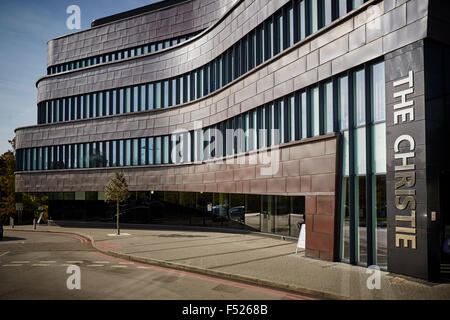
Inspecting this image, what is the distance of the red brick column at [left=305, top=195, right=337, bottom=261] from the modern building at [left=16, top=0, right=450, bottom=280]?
0.21 feet

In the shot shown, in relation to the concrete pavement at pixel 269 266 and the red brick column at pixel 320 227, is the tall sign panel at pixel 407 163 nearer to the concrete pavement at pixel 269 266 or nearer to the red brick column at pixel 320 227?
the concrete pavement at pixel 269 266

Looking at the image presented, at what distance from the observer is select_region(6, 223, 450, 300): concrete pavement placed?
1023 cm

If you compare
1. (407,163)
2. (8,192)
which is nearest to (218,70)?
(407,163)

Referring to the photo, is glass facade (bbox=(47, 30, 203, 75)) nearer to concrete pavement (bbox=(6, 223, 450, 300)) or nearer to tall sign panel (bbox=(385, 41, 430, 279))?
concrete pavement (bbox=(6, 223, 450, 300))

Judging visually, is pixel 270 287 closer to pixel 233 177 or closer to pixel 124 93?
pixel 233 177

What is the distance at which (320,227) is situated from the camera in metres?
15.1

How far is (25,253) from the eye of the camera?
59.6 ft

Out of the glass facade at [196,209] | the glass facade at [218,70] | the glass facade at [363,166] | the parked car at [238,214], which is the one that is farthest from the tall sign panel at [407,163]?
the parked car at [238,214]

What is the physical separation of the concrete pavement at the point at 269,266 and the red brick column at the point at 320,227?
449 millimetres

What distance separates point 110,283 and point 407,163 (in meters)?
9.22

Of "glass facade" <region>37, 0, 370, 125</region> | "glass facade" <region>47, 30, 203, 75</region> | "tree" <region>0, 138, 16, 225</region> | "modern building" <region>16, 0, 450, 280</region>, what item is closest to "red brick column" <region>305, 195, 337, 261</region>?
"modern building" <region>16, 0, 450, 280</region>

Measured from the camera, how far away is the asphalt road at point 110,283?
32.9ft

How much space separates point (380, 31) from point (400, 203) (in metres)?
5.48

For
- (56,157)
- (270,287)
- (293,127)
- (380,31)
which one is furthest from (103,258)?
(56,157)
